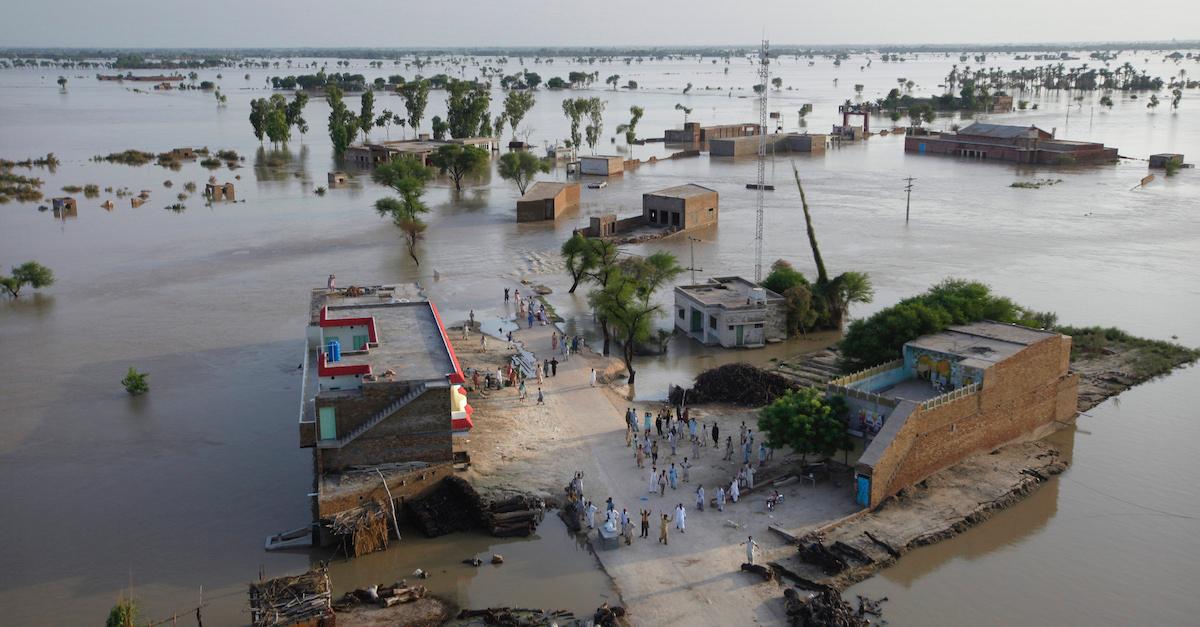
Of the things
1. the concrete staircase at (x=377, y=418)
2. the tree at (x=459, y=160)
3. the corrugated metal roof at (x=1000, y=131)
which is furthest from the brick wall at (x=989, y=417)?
the corrugated metal roof at (x=1000, y=131)

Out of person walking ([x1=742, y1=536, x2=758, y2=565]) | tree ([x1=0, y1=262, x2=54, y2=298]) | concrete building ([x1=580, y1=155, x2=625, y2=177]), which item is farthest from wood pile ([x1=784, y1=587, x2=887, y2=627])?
concrete building ([x1=580, y1=155, x2=625, y2=177])

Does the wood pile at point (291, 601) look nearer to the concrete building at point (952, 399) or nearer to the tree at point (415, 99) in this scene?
the concrete building at point (952, 399)

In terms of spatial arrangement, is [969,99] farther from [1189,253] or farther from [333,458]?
[333,458]

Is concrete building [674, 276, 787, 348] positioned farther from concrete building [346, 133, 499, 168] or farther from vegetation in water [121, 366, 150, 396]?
concrete building [346, 133, 499, 168]

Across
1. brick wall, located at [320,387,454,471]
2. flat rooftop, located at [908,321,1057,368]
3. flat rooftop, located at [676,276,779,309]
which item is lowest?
Answer: brick wall, located at [320,387,454,471]

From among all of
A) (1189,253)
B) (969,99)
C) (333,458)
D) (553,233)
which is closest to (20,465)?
(333,458)

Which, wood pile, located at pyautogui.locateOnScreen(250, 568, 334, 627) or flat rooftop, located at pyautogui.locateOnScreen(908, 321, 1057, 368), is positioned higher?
flat rooftop, located at pyautogui.locateOnScreen(908, 321, 1057, 368)

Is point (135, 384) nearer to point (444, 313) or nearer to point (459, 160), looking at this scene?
point (444, 313)

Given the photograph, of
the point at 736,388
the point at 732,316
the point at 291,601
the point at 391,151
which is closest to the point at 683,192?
the point at 732,316
